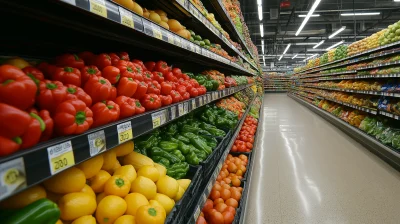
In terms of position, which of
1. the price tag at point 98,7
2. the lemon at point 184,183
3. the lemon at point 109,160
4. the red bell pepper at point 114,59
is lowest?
the lemon at point 184,183

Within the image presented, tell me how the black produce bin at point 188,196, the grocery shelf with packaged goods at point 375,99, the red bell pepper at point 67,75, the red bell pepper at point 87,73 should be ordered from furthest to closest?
1. the grocery shelf with packaged goods at point 375,99
2. the black produce bin at point 188,196
3. the red bell pepper at point 87,73
4. the red bell pepper at point 67,75

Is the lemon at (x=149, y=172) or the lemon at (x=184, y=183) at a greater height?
the lemon at (x=149, y=172)

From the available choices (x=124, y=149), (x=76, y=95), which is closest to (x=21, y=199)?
(x=76, y=95)

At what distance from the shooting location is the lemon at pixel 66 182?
38.2 inches

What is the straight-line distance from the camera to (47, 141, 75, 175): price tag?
69cm

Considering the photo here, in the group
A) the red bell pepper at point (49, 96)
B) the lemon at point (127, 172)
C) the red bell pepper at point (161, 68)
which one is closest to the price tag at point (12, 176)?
the red bell pepper at point (49, 96)

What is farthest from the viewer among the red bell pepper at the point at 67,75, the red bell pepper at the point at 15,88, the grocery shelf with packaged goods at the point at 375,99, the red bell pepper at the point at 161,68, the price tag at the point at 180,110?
the grocery shelf with packaged goods at the point at 375,99

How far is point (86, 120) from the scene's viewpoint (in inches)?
35.4

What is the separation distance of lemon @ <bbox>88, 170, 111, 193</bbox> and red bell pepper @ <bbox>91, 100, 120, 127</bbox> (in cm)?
30

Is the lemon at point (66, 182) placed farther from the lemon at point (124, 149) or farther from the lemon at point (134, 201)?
the lemon at point (124, 149)

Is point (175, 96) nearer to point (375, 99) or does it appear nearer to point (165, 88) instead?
point (165, 88)

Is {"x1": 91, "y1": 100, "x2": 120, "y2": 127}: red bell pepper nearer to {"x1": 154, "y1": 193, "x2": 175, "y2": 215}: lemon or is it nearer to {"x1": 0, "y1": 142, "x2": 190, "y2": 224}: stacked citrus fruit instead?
{"x1": 0, "y1": 142, "x2": 190, "y2": 224}: stacked citrus fruit

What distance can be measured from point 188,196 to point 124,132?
0.69 meters

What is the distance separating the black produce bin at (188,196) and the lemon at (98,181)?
323mm
